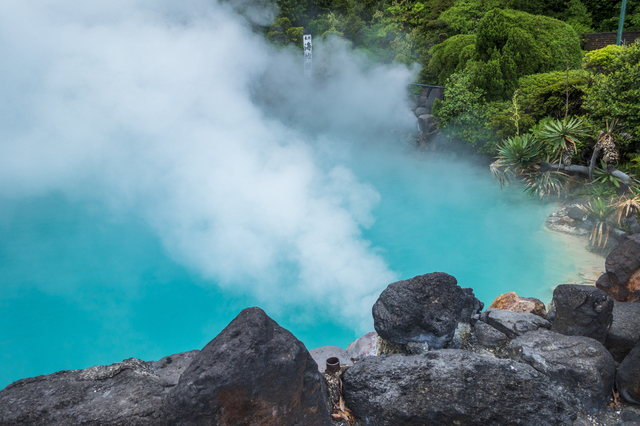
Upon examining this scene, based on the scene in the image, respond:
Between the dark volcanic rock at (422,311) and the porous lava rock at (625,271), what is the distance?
258 cm

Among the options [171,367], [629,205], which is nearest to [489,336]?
[171,367]

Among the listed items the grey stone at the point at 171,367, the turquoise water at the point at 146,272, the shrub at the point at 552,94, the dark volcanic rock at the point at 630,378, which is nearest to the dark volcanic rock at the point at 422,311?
the dark volcanic rock at the point at 630,378

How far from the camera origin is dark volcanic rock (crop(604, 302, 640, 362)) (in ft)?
11.9

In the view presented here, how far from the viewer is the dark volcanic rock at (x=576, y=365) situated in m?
3.11

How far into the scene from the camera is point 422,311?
3500mm

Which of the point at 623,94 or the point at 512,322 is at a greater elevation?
the point at 623,94

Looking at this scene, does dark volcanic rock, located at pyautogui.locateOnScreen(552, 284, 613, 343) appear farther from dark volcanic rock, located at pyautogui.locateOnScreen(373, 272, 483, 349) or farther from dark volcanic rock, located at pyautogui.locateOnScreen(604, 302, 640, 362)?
dark volcanic rock, located at pyautogui.locateOnScreen(373, 272, 483, 349)

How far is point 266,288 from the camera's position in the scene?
6.91m

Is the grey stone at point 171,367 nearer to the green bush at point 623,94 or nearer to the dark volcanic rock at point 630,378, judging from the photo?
the dark volcanic rock at point 630,378

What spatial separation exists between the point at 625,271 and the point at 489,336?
2.21 meters

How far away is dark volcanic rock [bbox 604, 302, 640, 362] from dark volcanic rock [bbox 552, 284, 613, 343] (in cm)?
9

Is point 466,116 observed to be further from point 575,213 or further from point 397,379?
point 397,379

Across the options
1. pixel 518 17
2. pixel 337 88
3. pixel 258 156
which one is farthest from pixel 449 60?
pixel 258 156

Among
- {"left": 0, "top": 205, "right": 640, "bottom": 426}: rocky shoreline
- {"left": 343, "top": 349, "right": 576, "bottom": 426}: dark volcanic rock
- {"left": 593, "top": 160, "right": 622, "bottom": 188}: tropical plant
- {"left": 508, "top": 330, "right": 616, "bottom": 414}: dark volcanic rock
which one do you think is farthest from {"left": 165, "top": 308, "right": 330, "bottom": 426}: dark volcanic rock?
{"left": 593, "top": 160, "right": 622, "bottom": 188}: tropical plant
